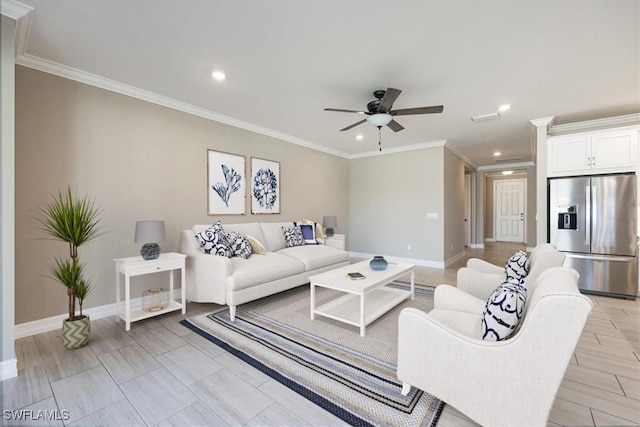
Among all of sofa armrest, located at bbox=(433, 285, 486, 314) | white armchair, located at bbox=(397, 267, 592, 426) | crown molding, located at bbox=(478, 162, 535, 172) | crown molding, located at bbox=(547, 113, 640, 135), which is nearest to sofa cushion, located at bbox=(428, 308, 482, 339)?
sofa armrest, located at bbox=(433, 285, 486, 314)

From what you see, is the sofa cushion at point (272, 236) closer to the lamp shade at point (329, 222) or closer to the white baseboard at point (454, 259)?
the lamp shade at point (329, 222)

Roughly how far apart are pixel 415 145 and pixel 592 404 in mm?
4841

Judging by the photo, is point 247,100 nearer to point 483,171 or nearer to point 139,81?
point 139,81

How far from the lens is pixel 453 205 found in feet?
20.1

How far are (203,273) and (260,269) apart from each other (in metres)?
0.62

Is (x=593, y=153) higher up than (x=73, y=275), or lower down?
higher up

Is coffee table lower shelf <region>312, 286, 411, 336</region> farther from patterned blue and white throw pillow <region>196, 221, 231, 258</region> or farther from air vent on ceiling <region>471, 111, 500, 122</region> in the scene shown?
air vent on ceiling <region>471, 111, 500, 122</region>

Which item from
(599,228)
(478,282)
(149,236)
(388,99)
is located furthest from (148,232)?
(599,228)

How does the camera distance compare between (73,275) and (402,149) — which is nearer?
(73,275)

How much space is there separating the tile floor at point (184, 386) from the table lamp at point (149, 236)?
76 cm

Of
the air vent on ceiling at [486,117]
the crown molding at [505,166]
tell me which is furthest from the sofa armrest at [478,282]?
the crown molding at [505,166]

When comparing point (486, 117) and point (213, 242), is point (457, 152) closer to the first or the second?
point (486, 117)

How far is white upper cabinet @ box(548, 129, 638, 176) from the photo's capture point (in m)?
3.56

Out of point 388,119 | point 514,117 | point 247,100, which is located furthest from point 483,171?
point 247,100
